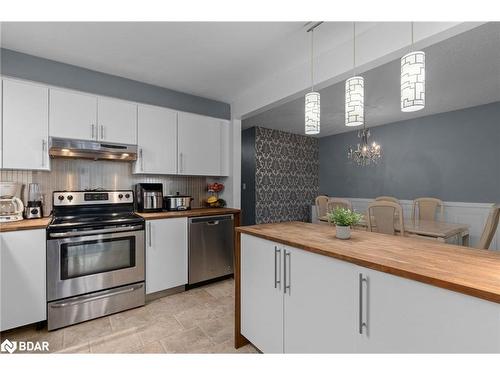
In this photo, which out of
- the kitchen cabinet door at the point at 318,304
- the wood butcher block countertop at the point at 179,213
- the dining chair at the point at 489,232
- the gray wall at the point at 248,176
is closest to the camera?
the kitchen cabinet door at the point at 318,304

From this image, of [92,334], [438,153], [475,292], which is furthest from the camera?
[438,153]

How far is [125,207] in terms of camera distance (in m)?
2.87

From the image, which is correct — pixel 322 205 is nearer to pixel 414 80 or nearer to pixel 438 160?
pixel 438 160

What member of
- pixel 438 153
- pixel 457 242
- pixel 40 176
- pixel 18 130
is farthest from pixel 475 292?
pixel 438 153

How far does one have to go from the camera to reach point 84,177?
2797 mm

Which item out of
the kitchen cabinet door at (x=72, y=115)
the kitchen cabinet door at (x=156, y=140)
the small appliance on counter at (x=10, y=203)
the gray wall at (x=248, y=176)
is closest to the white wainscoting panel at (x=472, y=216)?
the gray wall at (x=248, y=176)

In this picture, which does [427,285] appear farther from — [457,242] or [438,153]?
[438,153]

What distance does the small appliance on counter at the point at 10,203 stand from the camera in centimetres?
217

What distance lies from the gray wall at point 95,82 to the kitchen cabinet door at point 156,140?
0.20 meters

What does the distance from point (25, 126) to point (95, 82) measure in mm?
792

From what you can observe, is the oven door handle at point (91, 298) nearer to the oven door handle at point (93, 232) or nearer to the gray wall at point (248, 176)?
the oven door handle at point (93, 232)

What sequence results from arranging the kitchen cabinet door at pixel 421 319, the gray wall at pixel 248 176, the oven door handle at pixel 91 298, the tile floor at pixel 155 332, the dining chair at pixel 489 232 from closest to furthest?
the kitchen cabinet door at pixel 421 319 < the tile floor at pixel 155 332 < the dining chair at pixel 489 232 < the oven door handle at pixel 91 298 < the gray wall at pixel 248 176

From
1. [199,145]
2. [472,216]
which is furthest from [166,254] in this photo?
[472,216]

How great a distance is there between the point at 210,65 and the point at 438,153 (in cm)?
416
